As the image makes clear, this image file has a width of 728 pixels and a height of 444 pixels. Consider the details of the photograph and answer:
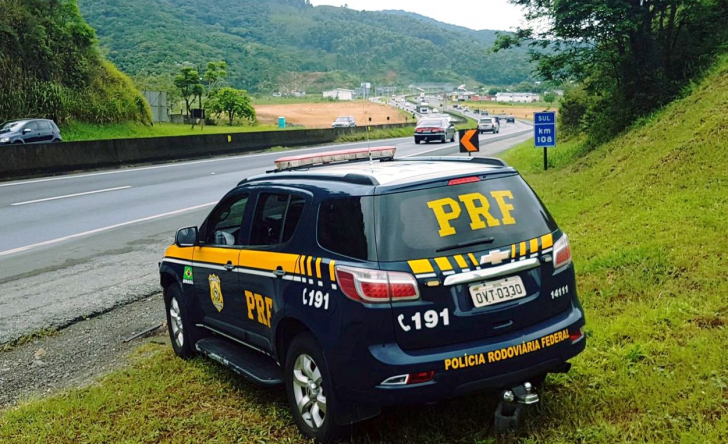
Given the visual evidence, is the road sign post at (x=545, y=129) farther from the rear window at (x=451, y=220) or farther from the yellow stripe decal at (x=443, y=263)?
the yellow stripe decal at (x=443, y=263)

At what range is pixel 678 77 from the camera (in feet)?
51.3

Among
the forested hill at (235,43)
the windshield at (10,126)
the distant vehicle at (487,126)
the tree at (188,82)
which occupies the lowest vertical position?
the distant vehicle at (487,126)

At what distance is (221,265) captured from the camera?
5262mm

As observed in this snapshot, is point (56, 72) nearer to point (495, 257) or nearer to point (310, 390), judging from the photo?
Answer: point (310, 390)

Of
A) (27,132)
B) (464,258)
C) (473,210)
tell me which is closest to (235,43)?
(27,132)

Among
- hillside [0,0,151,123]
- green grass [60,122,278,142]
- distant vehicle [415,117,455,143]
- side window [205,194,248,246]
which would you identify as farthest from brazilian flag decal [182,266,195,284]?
distant vehicle [415,117,455,143]

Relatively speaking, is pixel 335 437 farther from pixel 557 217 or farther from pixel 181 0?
pixel 181 0

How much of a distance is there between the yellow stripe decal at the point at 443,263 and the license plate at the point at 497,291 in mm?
179

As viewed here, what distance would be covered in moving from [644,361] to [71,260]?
8057 mm

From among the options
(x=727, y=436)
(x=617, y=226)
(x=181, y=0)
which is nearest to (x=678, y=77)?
(x=617, y=226)

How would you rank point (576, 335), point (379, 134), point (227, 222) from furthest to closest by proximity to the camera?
point (379, 134)
point (227, 222)
point (576, 335)

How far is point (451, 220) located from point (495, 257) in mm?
328

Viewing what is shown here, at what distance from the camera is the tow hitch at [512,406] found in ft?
13.1

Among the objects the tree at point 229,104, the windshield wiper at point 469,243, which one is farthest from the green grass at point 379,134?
the windshield wiper at point 469,243
